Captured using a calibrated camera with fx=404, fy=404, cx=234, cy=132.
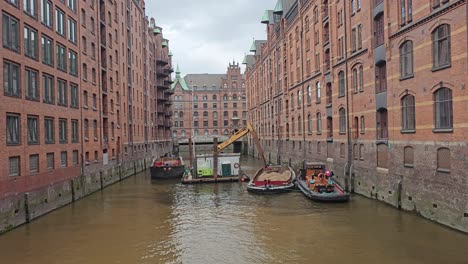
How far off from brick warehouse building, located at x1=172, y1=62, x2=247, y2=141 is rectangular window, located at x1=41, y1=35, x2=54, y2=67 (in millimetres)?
86973

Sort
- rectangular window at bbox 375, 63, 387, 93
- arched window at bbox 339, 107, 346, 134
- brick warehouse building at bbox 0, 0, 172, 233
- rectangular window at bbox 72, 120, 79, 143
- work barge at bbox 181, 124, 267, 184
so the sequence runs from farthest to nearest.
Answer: work barge at bbox 181, 124, 267, 184 → arched window at bbox 339, 107, 346, 134 → rectangular window at bbox 72, 120, 79, 143 → rectangular window at bbox 375, 63, 387, 93 → brick warehouse building at bbox 0, 0, 172, 233

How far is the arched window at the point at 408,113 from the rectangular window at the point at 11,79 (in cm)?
2035

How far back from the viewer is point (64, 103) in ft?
90.0

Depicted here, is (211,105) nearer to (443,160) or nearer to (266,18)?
(266,18)

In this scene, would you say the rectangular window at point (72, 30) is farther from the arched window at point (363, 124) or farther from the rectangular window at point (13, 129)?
the arched window at point (363, 124)

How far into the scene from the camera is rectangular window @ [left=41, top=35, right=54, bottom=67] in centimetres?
2414

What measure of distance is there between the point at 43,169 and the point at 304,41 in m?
28.9

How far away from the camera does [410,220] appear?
1959cm

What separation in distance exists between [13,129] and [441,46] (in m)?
21.0

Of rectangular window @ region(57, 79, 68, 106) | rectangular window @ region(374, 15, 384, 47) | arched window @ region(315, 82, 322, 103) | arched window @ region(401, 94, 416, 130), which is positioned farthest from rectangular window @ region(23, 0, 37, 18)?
arched window @ region(315, 82, 322, 103)

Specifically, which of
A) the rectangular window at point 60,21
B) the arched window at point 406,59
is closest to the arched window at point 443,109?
the arched window at point 406,59

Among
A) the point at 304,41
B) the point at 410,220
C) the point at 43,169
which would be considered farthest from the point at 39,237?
the point at 304,41

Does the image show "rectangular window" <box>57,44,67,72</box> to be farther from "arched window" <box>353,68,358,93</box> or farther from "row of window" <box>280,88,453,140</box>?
"row of window" <box>280,88,453,140</box>

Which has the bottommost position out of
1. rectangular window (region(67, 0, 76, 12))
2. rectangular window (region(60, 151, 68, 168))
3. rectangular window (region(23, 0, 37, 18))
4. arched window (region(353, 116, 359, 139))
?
rectangular window (region(60, 151, 68, 168))
